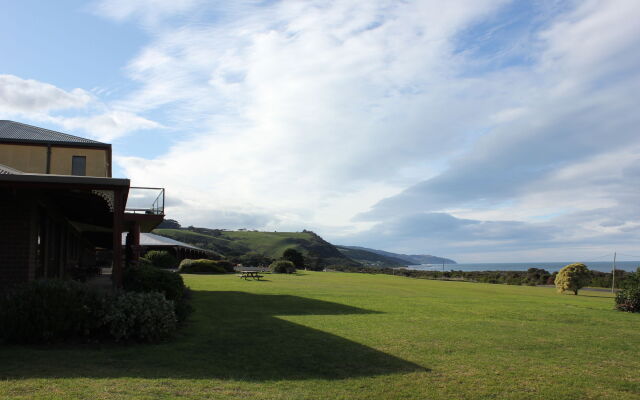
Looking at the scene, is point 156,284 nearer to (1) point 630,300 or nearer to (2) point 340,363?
(2) point 340,363

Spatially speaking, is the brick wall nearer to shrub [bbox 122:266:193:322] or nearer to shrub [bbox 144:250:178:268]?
shrub [bbox 122:266:193:322]

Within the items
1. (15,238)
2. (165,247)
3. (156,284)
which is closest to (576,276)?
(156,284)

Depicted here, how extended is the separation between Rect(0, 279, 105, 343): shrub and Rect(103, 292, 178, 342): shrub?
0.81 ft

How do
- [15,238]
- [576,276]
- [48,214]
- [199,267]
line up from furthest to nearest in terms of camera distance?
[199,267] < [576,276] < [48,214] < [15,238]

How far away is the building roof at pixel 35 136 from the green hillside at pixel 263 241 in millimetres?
86596

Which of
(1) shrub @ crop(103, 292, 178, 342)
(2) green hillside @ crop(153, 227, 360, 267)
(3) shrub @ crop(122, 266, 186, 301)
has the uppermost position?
(3) shrub @ crop(122, 266, 186, 301)

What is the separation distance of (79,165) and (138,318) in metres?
23.4

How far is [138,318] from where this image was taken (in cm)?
919

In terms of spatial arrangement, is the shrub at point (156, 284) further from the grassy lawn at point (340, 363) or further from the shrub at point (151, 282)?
the grassy lawn at point (340, 363)

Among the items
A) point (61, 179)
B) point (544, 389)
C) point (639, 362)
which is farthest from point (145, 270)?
point (639, 362)

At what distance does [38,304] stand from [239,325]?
14.4 ft

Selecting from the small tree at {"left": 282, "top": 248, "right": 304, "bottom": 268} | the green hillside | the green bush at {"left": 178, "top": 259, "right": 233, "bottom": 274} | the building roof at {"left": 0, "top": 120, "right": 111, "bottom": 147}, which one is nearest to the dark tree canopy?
the green hillside

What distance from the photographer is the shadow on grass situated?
7086 mm

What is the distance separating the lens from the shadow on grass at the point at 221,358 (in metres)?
7.09
